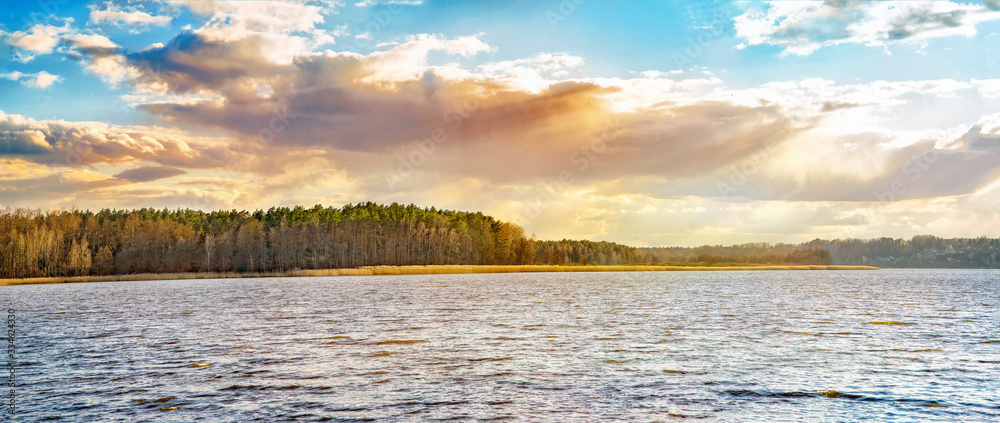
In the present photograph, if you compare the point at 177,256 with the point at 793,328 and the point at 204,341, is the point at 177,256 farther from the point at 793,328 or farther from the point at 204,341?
the point at 793,328

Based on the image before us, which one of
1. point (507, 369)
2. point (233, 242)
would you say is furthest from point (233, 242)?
point (507, 369)

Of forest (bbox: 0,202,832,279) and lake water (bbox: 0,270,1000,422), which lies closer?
lake water (bbox: 0,270,1000,422)

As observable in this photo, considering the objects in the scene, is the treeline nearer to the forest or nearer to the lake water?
the forest

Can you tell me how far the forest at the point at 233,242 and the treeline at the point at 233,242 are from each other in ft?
0.78

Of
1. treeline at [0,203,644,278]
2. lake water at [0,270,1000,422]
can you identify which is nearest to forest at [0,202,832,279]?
treeline at [0,203,644,278]

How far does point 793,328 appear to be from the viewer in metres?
36.0

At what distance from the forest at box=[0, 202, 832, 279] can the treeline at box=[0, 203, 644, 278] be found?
0.24 m

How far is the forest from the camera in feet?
439

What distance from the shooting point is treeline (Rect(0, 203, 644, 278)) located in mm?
133750

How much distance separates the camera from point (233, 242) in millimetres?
160000

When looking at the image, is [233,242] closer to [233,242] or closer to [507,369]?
[233,242]

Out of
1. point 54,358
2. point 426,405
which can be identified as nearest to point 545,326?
point 426,405

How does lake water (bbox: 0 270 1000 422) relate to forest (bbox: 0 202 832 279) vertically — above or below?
below

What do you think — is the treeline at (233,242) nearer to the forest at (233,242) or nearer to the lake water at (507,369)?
the forest at (233,242)
